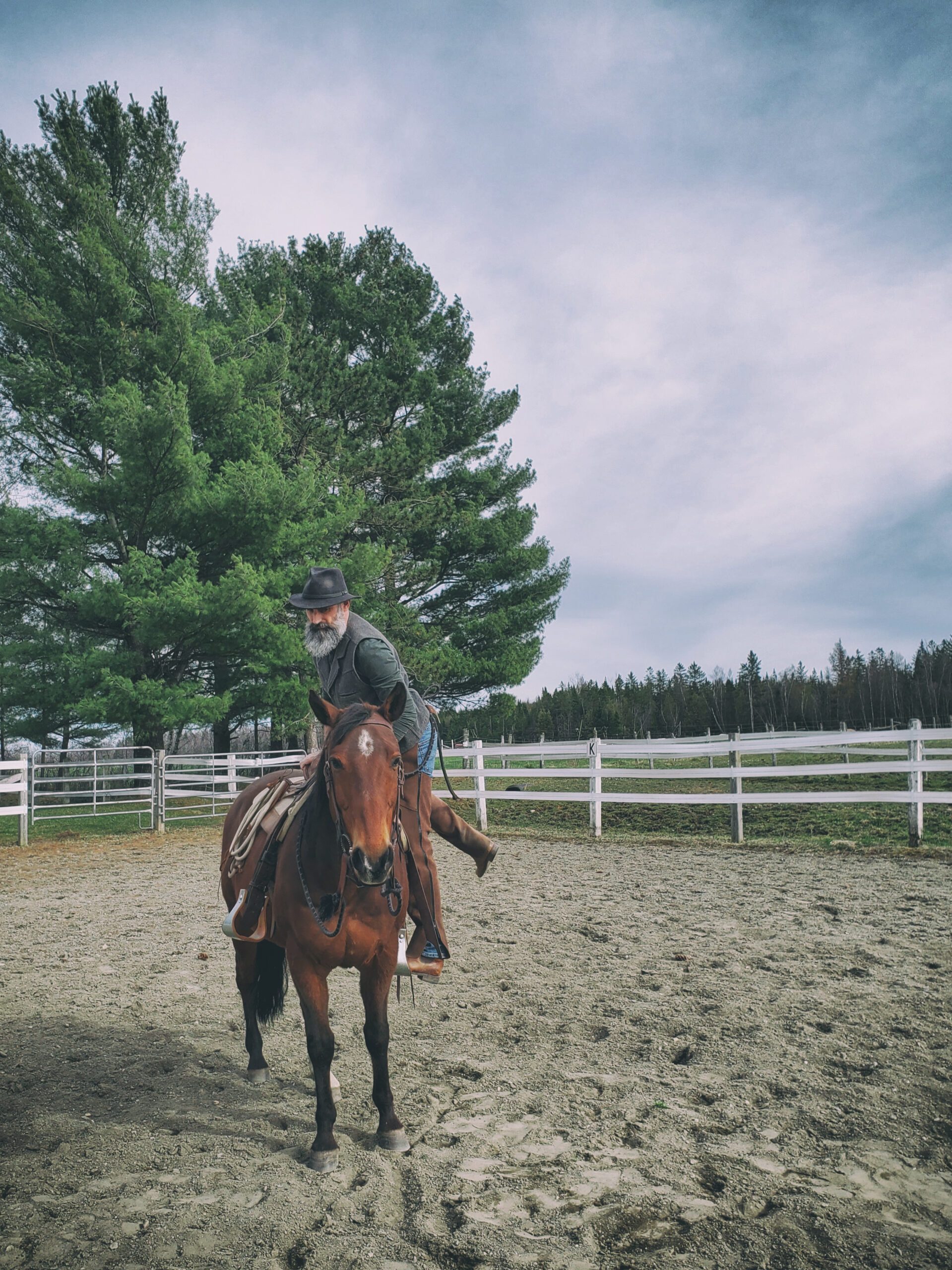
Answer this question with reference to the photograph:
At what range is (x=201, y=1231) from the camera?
8.25ft

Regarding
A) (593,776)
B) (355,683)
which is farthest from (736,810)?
(355,683)

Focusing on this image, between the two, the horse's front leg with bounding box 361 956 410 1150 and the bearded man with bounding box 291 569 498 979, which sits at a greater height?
the bearded man with bounding box 291 569 498 979

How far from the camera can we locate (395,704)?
10.4 ft

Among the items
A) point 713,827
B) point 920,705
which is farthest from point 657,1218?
point 920,705

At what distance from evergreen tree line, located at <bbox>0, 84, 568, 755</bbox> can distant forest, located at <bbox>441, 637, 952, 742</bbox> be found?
4038 centimetres

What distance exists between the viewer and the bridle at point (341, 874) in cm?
294

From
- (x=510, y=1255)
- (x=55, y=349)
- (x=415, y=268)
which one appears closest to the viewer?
(x=510, y=1255)

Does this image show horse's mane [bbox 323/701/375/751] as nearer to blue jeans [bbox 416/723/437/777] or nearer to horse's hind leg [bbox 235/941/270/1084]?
blue jeans [bbox 416/723/437/777]

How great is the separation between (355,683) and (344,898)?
1011 millimetres

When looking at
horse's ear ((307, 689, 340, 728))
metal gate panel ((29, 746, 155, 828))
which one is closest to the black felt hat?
horse's ear ((307, 689, 340, 728))

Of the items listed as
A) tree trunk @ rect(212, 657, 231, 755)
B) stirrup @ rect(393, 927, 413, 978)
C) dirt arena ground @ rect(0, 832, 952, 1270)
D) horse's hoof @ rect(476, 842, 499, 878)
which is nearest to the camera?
dirt arena ground @ rect(0, 832, 952, 1270)

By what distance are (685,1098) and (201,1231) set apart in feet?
6.50

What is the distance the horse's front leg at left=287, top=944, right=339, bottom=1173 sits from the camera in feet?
9.78

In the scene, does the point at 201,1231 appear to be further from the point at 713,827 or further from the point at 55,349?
the point at 55,349
